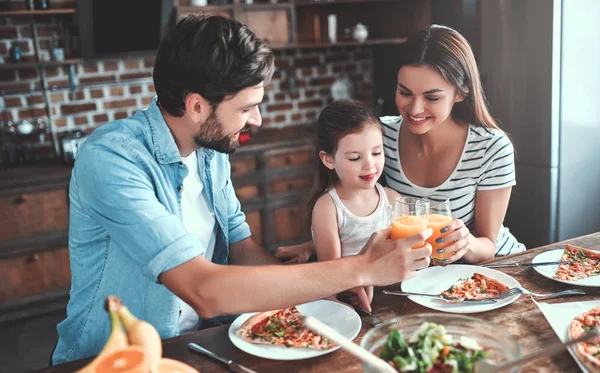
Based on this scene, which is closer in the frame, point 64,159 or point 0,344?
point 0,344

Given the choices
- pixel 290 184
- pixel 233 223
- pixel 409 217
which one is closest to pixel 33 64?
pixel 290 184

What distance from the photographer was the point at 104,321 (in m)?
1.55

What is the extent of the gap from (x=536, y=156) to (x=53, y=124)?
299 cm

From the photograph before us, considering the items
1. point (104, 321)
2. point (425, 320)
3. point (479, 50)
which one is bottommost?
point (104, 321)

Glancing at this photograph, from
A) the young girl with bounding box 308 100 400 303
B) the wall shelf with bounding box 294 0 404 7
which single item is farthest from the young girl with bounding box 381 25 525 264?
the wall shelf with bounding box 294 0 404 7

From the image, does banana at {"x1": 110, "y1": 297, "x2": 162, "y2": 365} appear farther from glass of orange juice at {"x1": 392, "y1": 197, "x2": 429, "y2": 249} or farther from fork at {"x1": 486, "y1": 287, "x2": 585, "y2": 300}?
fork at {"x1": 486, "y1": 287, "x2": 585, "y2": 300}

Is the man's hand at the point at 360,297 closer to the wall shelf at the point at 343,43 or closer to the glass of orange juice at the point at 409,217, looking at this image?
the glass of orange juice at the point at 409,217

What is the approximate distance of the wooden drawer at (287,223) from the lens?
4.18m

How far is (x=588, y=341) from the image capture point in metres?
1.17

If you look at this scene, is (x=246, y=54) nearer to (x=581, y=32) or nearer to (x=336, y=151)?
(x=336, y=151)

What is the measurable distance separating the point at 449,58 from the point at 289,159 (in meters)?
2.23

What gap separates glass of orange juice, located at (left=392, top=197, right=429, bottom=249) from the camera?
146cm

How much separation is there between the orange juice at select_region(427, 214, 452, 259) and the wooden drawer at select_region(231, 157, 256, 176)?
8.18ft

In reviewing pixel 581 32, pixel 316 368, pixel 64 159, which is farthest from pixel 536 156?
pixel 64 159
